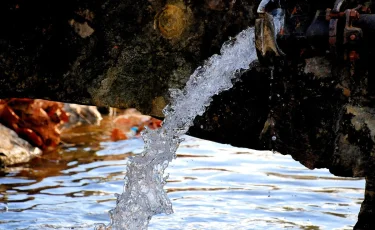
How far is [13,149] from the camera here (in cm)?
623

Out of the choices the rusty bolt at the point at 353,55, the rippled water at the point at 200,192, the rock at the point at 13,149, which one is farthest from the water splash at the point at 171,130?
the rock at the point at 13,149

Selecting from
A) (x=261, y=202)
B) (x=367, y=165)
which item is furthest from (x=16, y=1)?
(x=261, y=202)

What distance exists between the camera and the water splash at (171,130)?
2.94 meters

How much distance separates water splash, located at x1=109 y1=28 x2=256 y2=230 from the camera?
2.94m

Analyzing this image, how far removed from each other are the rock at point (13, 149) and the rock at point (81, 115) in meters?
1.51

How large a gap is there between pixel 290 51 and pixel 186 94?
0.50 m

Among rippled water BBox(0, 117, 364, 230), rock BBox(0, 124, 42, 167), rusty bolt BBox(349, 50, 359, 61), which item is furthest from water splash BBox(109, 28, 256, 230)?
rock BBox(0, 124, 42, 167)

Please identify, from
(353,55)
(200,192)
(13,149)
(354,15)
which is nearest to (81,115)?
(13,149)

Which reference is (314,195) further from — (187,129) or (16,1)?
(16,1)

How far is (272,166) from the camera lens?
5797 mm

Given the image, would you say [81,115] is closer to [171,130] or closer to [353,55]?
[171,130]

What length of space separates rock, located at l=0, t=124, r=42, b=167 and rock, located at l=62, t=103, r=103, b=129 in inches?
59.4

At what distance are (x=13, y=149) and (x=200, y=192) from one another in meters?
1.78

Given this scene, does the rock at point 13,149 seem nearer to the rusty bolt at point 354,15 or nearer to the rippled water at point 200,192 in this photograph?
the rippled water at point 200,192
